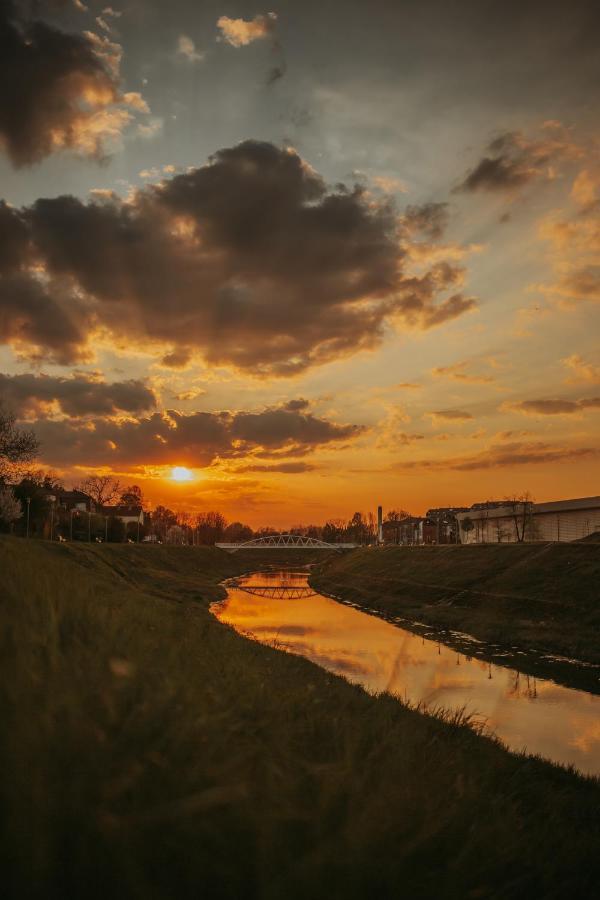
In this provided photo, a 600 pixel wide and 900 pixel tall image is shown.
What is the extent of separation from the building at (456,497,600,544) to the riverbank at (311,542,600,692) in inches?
1133

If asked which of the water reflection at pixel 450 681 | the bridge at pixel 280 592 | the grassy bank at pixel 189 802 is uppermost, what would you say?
the grassy bank at pixel 189 802

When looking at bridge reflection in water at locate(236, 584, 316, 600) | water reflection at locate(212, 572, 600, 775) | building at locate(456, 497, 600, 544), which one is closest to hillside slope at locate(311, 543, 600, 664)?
water reflection at locate(212, 572, 600, 775)

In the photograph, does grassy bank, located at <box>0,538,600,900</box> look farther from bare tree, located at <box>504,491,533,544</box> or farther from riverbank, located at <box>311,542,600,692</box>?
bare tree, located at <box>504,491,533,544</box>

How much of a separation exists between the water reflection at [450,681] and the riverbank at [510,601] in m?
1.78

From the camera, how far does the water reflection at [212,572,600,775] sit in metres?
17.0

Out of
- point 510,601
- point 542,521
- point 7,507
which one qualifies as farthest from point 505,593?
point 542,521

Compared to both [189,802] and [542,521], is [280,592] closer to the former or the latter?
[542,521]

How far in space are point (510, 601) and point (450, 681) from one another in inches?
811

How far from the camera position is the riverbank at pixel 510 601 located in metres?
29.6

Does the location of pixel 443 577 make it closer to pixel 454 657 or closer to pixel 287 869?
pixel 454 657

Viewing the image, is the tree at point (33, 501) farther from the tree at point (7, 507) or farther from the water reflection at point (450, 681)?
the water reflection at point (450, 681)

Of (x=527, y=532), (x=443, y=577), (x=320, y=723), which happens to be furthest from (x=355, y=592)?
(x=320, y=723)

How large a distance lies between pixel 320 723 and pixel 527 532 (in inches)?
4086

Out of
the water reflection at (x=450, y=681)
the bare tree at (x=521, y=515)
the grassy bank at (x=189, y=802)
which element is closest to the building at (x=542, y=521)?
the bare tree at (x=521, y=515)
